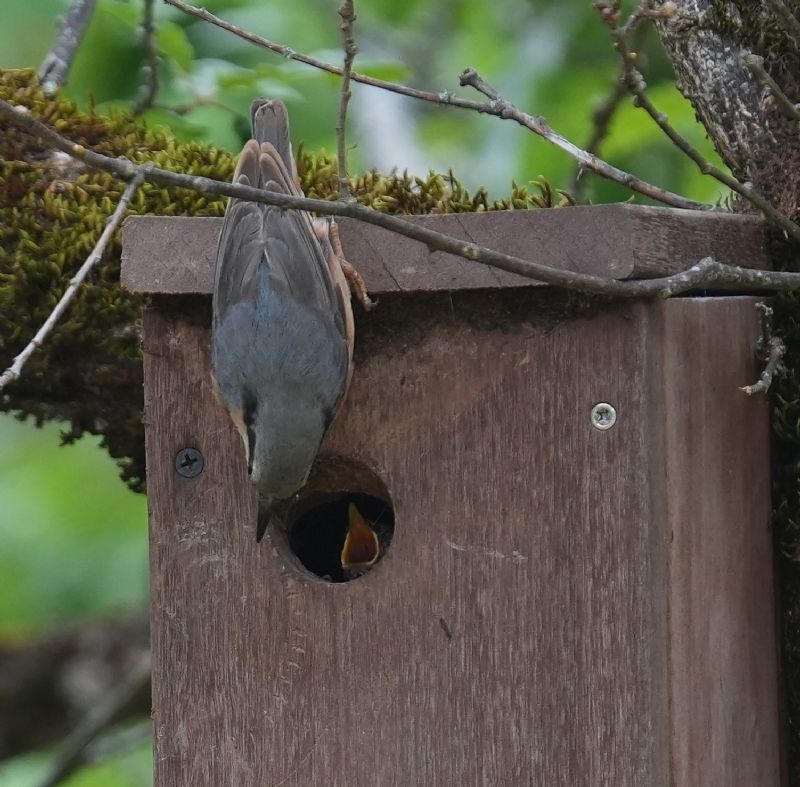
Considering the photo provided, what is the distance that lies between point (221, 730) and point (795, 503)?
4.05ft

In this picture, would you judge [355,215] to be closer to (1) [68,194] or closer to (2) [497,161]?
(1) [68,194]

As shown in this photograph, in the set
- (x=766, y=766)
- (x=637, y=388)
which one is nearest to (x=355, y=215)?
(x=637, y=388)

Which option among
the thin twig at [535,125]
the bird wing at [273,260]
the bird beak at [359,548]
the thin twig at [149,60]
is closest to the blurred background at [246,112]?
the thin twig at [149,60]

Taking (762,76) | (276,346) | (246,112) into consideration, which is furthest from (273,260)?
(246,112)

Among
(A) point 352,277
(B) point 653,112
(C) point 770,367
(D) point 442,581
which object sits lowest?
(D) point 442,581

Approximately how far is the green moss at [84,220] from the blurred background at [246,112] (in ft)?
0.76

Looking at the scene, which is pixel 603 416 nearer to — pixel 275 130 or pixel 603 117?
pixel 275 130

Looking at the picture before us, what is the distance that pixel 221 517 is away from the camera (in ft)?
8.47

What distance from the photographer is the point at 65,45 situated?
3.32 meters

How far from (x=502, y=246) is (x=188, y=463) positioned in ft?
2.56

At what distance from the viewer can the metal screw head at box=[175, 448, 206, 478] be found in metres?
2.60

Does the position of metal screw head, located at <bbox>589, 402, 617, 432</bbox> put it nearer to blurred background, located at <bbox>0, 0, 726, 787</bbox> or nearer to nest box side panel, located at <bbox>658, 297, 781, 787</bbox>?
nest box side panel, located at <bbox>658, 297, 781, 787</bbox>

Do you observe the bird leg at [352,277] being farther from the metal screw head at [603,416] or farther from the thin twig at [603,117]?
the thin twig at [603,117]

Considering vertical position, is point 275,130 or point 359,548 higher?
point 275,130
